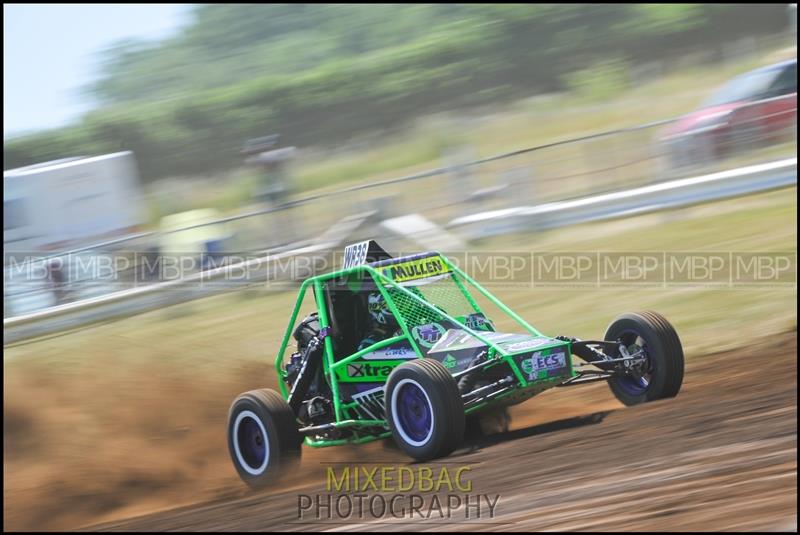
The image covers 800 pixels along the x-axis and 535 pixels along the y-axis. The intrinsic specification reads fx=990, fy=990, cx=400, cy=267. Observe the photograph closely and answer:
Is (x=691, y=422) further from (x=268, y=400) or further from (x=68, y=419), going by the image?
(x=68, y=419)

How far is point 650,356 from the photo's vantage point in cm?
609

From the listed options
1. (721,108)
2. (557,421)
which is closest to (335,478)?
(557,421)

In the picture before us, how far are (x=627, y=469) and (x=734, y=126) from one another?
7.96 metres

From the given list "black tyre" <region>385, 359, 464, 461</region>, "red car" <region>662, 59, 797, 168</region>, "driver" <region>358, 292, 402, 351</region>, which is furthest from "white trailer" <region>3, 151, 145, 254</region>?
"black tyre" <region>385, 359, 464, 461</region>

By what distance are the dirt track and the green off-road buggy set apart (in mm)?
236

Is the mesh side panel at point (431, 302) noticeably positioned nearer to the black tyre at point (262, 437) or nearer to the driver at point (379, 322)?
the driver at point (379, 322)

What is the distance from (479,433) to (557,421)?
517 millimetres

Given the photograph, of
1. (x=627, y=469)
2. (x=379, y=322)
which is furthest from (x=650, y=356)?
(x=379, y=322)

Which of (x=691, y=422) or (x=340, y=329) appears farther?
(x=340, y=329)

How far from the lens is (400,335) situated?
609 cm

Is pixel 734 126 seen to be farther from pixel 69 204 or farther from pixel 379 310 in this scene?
pixel 69 204

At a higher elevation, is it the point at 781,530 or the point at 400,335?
the point at 400,335

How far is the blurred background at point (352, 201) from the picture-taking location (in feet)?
25.2

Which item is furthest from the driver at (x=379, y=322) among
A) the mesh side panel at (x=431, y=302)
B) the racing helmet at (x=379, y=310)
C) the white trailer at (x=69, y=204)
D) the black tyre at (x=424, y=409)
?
the white trailer at (x=69, y=204)
